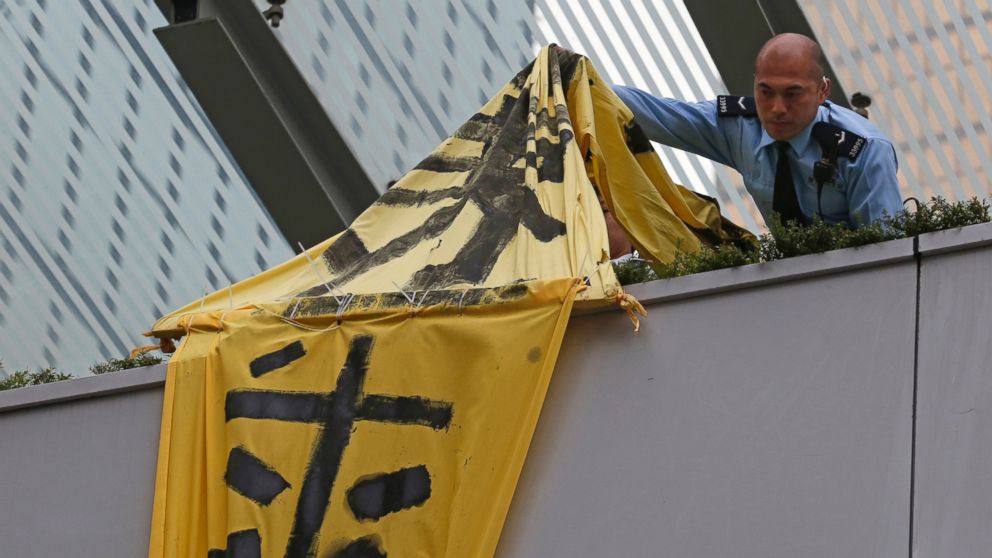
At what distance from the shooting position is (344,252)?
4730 millimetres

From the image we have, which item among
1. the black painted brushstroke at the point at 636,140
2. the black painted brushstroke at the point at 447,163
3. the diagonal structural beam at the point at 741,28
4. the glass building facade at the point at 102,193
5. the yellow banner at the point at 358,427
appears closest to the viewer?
the yellow banner at the point at 358,427

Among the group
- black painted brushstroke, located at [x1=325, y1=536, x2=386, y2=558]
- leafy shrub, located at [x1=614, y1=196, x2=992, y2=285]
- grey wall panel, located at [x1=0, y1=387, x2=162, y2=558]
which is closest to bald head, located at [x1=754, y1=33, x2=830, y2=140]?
leafy shrub, located at [x1=614, y1=196, x2=992, y2=285]

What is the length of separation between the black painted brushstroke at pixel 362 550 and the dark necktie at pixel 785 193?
1.18 meters

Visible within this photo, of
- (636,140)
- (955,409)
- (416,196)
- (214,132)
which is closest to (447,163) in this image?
(416,196)

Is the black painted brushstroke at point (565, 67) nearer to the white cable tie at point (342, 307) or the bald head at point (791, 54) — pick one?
the bald head at point (791, 54)

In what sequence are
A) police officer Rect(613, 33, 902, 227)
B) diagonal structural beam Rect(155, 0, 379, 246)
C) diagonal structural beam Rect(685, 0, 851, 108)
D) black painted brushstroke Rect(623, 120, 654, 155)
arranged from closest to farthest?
police officer Rect(613, 33, 902, 227), black painted brushstroke Rect(623, 120, 654, 155), diagonal structural beam Rect(685, 0, 851, 108), diagonal structural beam Rect(155, 0, 379, 246)

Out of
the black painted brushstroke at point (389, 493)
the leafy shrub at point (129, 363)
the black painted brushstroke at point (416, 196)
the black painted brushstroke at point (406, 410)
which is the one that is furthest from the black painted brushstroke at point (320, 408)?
the black painted brushstroke at point (416, 196)

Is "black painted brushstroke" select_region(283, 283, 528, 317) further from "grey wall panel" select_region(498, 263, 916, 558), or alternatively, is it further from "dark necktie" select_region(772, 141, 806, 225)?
"dark necktie" select_region(772, 141, 806, 225)

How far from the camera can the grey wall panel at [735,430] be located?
3760 millimetres

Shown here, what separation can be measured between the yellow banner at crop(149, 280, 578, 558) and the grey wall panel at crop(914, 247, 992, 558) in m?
0.76

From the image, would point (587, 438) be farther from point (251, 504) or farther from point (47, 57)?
point (47, 57)

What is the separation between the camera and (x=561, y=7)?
622 cm

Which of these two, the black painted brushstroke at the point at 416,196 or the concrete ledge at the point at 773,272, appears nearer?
the concrete ledge at the point at 773,272

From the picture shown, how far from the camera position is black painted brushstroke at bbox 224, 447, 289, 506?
168 inches
